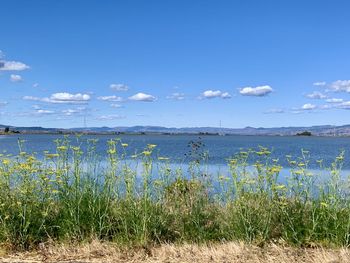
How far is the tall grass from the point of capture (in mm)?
7141

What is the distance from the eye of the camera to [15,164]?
8.02m

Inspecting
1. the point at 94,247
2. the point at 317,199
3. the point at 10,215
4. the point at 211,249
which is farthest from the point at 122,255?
the point at 317,199

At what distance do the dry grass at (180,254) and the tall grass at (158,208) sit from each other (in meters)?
0.19

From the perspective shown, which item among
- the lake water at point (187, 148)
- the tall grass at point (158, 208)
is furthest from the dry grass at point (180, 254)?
the lake water at point (187, 148)

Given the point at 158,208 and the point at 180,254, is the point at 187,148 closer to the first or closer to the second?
the point at 158,208

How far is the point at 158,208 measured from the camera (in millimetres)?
7609

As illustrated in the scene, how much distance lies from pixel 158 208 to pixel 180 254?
3.37 ft

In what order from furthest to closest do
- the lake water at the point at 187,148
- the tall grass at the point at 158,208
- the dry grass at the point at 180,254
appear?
1. the lake water at the point at 187,148
2. the tall grass at the point at 158,208
3. the dry grass at the point at 180,254

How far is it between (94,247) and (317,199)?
11.3ft

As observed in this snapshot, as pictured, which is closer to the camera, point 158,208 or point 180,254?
point 180,254

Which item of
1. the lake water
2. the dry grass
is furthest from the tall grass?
the lake water

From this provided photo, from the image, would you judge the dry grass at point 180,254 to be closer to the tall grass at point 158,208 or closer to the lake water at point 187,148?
the tall grass at point 158,208

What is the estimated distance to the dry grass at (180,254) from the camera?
654cm

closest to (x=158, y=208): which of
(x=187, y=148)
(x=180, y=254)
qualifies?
(x=180, y=254)
